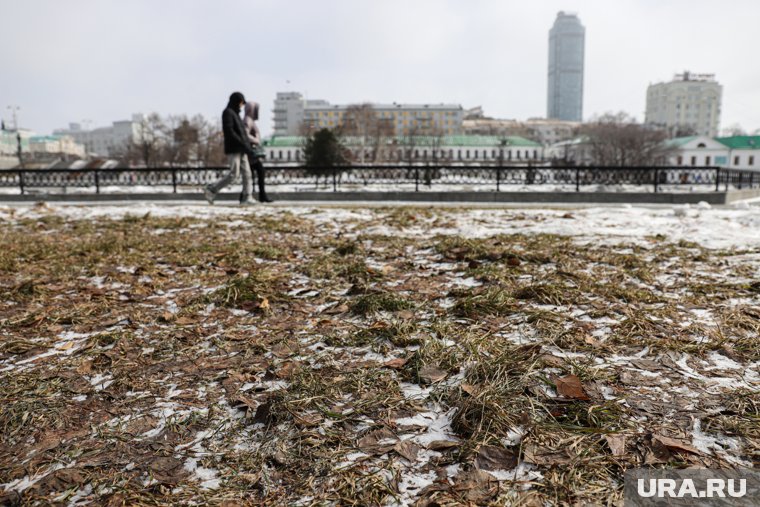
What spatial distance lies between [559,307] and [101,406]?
2.57 meters

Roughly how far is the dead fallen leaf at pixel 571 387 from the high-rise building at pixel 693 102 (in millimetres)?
168231

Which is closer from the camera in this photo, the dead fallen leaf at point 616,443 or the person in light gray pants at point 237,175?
the dead fallen leaf at point 616,443

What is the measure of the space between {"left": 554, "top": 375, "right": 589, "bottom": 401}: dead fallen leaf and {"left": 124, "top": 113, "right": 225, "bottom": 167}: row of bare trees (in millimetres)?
60990

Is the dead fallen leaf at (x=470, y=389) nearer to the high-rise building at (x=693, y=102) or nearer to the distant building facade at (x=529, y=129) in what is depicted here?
the distant building facade at (x=529, y=129)

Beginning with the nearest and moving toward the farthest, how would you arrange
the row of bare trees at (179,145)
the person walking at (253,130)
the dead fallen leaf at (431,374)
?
the dead fallen leaf at (431,374)
the person walking at (253,130)
the row of bare trees at (179,145)

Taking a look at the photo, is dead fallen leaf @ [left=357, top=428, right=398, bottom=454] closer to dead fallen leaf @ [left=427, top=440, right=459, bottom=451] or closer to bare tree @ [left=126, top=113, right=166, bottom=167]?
dead fallen leaf @ [left=427, top=440, right=459, bottom=451]

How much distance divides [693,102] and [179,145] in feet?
486

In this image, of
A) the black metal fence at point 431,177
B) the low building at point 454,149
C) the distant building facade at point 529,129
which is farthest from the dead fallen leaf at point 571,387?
the distant building facade at point 529,129

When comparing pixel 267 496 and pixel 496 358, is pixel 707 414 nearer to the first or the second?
pixel 496 358

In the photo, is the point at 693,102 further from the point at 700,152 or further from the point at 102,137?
the point at 102,137

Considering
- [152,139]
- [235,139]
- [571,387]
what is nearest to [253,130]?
[235,139]

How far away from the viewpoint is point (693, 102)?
149 meters

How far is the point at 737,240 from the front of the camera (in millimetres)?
5355

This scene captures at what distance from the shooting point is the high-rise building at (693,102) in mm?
147750
